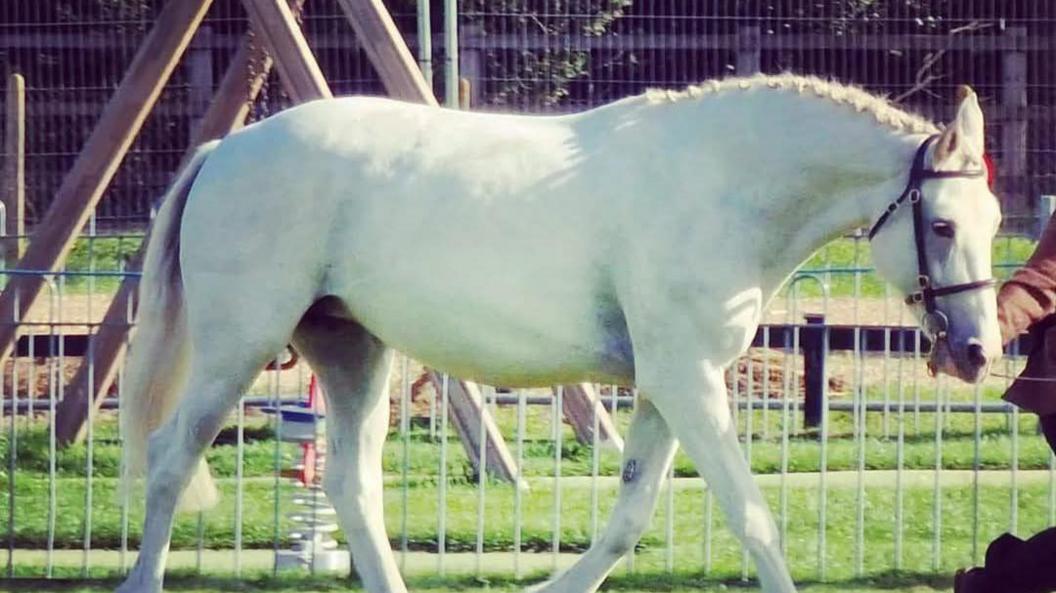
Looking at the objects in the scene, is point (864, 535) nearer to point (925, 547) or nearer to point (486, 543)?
point (925, 547)

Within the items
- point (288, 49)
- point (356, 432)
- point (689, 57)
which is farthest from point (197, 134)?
point (356, 432)

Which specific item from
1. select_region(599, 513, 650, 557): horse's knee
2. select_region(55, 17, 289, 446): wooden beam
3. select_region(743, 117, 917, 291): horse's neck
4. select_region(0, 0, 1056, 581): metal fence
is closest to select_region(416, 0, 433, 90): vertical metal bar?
select_region(0, 0, 1056, 581): metal fence

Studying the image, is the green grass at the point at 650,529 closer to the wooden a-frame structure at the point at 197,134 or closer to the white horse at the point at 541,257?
the wooden a-frame structure at the point at 197,134

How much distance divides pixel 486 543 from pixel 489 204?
7.93 ft

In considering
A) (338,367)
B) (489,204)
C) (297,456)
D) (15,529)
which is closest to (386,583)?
(338,367)

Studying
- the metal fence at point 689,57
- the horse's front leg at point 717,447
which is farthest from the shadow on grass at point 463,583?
the metal fence at point 689,57

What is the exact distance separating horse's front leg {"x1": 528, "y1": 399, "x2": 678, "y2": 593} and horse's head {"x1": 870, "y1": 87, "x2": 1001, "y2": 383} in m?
0.97

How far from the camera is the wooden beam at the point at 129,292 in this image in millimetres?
9047

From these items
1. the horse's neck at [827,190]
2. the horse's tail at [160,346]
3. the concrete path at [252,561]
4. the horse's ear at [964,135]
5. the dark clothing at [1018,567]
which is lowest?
the concrete path at [252,561]

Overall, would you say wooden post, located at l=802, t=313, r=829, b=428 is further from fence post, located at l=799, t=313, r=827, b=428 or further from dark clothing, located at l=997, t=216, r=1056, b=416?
dark clothing, located at l=997, t=216, r=1056, b=416

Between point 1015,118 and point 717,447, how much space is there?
551 cm

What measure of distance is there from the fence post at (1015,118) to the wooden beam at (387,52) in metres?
3.45

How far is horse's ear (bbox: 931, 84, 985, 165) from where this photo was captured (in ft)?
17.4

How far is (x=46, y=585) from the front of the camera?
7.12 meters
